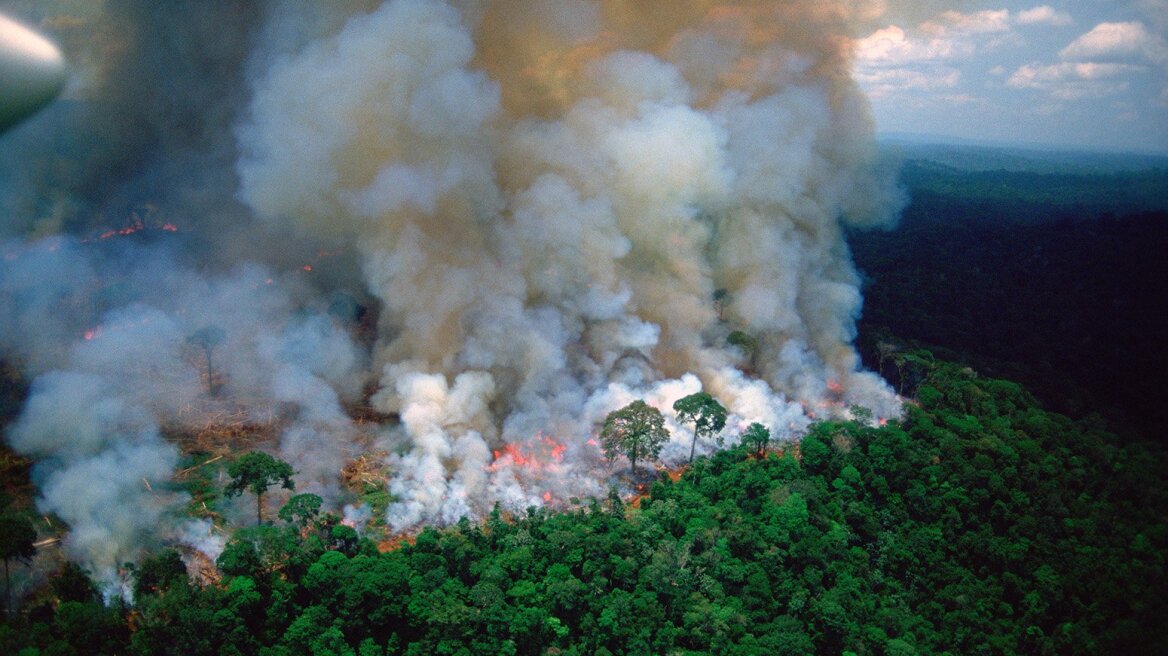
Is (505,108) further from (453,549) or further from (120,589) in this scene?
(120,589)

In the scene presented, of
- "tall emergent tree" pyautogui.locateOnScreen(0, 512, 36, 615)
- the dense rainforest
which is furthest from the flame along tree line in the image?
"tall emergent tree" pyautogui.locateOnScreen(0, 512, 36, 615)

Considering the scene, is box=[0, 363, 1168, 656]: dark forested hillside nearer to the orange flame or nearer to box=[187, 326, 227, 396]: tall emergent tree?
the orange flame

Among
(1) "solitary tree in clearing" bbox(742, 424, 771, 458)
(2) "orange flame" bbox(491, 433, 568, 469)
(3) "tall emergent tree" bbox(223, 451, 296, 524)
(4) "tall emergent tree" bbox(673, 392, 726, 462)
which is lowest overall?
(3) "tall emergent tree" bbox(223, 451, 296, 524)

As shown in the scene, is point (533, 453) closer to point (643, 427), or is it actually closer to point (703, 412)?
point (643, 427)

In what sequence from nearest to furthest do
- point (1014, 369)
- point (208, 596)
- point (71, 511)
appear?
point (208, 596), point (71, 511), point (1014, 369)

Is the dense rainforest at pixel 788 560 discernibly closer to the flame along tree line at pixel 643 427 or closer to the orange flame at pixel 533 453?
the flame along tree line at pixel 643 427

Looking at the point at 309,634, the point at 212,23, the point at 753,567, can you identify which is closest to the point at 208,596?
the point at 309,634

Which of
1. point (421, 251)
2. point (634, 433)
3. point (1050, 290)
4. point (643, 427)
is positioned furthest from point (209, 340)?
point (1050, 290)
